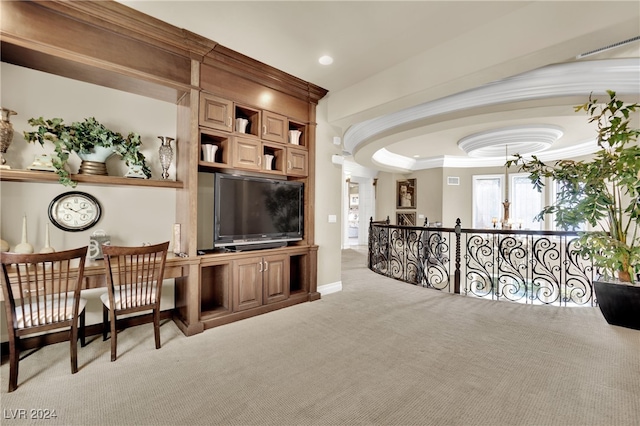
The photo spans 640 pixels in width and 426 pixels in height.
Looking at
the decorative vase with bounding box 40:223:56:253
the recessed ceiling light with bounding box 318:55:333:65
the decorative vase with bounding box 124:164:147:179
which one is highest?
the recessed ceiling light with bounding box 318:55:333:65

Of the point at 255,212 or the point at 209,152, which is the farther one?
the point at 255,212

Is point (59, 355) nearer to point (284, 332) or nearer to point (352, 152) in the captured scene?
point (284, 332)

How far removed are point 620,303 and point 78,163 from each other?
229 inches

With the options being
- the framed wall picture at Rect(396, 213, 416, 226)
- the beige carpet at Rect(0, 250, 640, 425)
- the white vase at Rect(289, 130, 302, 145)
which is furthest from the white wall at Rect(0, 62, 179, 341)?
the framed wall picture at Rect(396, 213, 416, 226)

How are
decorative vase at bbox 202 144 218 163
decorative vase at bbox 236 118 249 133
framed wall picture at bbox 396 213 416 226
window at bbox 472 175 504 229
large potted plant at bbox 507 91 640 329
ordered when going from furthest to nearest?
framed wall picture at bbox 396 213 416 226, window at bbox 472 175 504 229, decorative vase at bbox 236 118 249 133, decorative vase at bbox 202 144 218 163, large potted plant at bbox 507 91 640 329

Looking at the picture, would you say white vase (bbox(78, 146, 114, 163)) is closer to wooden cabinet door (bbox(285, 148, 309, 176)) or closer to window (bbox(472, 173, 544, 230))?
wooden cabinet door (bbox(285, 148, 309, 176))

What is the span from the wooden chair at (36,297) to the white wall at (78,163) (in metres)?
0.65

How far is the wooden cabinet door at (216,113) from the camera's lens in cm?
302

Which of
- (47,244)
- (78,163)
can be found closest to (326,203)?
(78,163)

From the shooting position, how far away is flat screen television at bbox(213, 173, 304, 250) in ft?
10.3

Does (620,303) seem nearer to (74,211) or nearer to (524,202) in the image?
(74,211)

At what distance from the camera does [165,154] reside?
3064 millimetres

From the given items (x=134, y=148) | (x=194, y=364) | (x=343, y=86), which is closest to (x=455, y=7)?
(x=343, y=86)

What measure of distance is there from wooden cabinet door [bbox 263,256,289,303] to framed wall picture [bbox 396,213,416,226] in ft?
23.4
